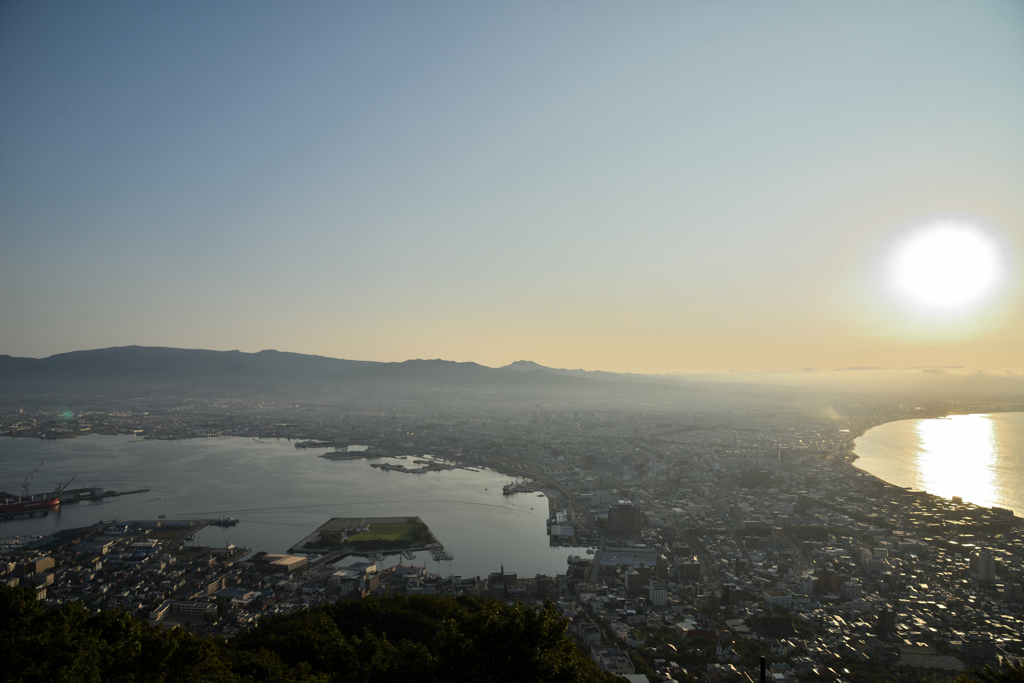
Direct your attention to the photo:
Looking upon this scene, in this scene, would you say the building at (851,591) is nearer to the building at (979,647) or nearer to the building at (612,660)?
the building at (979,647)

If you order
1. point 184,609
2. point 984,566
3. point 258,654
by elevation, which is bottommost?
point 184,609

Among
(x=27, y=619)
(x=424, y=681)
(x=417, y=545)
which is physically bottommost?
(x=417, y=545)

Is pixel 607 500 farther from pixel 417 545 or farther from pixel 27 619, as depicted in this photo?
pixel 27 619

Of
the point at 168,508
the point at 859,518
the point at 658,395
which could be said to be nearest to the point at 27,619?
the point at 168,508

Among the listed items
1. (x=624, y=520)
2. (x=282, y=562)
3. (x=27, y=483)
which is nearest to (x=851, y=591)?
(x=624, y=520)

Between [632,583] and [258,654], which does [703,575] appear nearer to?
[632,583]

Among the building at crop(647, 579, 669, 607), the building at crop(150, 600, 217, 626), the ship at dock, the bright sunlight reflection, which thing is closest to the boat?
the ship at dock
